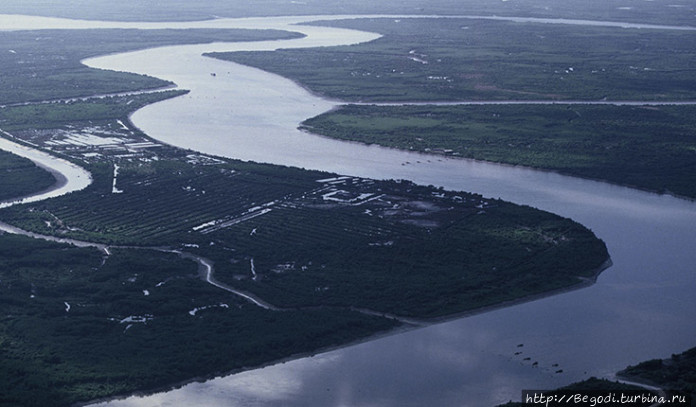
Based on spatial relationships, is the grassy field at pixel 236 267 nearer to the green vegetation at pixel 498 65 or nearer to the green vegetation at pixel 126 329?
the green vegetation at pixel 126 329

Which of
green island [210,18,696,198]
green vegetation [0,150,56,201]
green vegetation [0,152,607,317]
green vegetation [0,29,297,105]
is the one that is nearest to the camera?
green vegetation [0,152,607,317]

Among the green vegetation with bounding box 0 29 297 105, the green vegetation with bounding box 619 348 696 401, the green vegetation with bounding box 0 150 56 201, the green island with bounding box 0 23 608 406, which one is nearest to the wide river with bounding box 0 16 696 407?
the green vegetation with bounding box 619 348 696 401

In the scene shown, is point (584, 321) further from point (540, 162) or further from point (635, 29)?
point (635, 29)

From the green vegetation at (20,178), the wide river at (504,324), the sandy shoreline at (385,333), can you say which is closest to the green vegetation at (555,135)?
the wide river at (504,324)

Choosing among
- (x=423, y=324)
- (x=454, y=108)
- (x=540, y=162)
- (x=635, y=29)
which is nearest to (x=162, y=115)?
(x=454, y=108)

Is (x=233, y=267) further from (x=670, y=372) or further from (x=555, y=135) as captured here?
(x=555, y=135)

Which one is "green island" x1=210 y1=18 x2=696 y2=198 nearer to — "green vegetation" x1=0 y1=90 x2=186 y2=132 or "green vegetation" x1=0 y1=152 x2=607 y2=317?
"green vegetation" x1=0 y1=152 x2=607 y2=317

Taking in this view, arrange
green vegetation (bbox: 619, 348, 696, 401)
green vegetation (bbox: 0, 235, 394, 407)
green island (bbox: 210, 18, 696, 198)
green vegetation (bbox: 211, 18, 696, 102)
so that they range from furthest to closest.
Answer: green vegetation (bbox: 211, 18, 696, 102) → green island (bbox: 210, 18, 696, 198) → green vegetation (bbox: 0, 235, 394, 407) → green vegetation (bbox: 619, 348, 696, 401)
